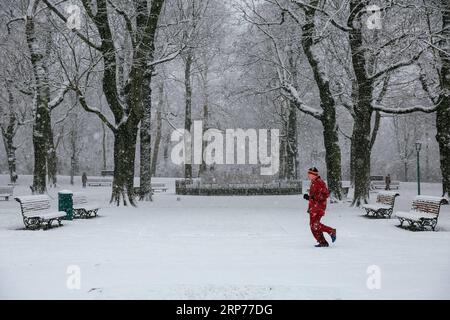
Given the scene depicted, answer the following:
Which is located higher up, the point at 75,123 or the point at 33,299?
the point at 75,123

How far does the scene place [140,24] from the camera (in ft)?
67.7

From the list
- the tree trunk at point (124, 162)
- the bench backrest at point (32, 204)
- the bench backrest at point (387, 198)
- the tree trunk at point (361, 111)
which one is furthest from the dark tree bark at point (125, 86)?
the bench backrest at point (387, 198)

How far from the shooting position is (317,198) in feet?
32.5

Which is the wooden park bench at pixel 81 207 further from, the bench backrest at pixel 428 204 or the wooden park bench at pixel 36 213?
the bench backrest at pixel 428 204

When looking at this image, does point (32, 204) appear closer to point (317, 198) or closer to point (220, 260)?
point (220, 260)

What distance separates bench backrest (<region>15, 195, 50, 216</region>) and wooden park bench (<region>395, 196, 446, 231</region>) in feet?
33.7

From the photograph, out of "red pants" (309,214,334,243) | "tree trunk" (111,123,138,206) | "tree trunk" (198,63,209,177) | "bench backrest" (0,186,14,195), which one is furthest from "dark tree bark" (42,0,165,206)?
"tree trunk" (198,63,209,177)

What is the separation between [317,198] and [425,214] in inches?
178

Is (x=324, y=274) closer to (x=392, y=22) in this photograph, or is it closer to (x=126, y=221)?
(x=126, y=221)

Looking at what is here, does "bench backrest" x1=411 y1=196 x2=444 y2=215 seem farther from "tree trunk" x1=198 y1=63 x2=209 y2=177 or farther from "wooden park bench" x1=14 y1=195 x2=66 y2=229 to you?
"tree trunk" x1=198 y1=63 x2=209 y2=177

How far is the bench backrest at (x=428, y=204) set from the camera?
12.5m
